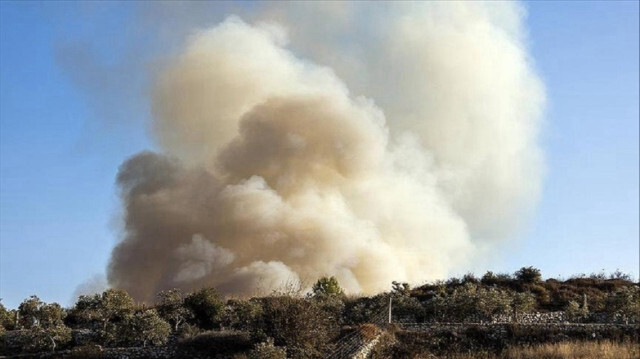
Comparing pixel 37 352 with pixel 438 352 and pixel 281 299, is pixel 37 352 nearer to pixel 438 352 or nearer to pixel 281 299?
pixel 281 299

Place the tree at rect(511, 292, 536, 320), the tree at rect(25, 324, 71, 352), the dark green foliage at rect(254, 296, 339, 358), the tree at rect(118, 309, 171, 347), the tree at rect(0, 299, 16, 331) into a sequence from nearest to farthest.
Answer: the dark green foliage at rect(254, 296, 339, 358) → the tree at rect(118, 309, 171, 347) → the tree at rect(25, 324, 71, 352) → the tree at rect(511, 292, 536, 320) → the tree at rect(0, 299, 16, 331)

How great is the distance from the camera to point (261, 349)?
23.6m

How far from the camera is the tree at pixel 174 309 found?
3319 centimetres

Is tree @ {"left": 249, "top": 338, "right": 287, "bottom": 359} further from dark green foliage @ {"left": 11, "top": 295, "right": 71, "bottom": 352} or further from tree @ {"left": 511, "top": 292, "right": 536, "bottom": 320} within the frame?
tree @ {"left": 511, "top": 292, "right": 536, "bottom": 320}

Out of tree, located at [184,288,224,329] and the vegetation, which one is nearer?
the vegetation

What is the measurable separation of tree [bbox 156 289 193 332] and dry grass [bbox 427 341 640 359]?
13610 mm

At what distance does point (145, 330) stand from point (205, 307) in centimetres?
587

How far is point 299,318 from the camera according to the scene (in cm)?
2627

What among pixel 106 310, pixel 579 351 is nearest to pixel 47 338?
pixel 106 310

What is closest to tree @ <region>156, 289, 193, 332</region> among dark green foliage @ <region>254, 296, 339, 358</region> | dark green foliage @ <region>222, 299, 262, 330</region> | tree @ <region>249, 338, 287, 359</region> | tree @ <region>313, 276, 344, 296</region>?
dark green foliage @ <region>222, 299, 262, 330</region>

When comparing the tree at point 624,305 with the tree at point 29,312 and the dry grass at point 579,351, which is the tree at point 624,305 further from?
the tree at point 29,312

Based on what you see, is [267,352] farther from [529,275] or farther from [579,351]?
[529,275]

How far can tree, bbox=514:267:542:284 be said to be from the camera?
43.7 meters

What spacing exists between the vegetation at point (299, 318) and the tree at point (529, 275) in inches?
5.9
